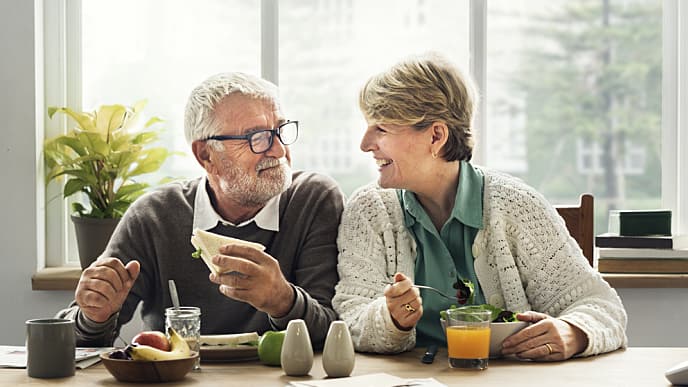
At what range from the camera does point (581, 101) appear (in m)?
3.55

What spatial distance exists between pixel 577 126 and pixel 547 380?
1.88 metres

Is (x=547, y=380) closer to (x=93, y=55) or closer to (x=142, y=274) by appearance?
(x=142, y=274)

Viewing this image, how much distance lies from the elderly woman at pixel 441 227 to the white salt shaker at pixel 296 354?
11.2 inches

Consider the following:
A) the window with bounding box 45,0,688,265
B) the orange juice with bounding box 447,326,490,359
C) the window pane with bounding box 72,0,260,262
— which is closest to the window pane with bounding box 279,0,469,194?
the window with bounding box 45,0,688,265

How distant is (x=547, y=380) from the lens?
1.85 m

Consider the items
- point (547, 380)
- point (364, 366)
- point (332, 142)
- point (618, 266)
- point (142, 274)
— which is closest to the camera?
point (547, 380)

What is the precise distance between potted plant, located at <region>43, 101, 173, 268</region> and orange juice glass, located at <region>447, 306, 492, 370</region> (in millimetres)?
1602

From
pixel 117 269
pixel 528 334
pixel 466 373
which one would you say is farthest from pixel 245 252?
pixel 528 334

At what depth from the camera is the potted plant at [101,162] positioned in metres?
3.20

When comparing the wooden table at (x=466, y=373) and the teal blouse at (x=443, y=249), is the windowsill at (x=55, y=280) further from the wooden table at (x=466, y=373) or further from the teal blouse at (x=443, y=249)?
the teal blouse at (x=443, y=249)

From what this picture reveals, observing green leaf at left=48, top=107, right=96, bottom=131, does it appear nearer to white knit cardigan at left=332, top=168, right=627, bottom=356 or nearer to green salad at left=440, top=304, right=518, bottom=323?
white knit cardigan at left=332, top=168, right=627, bottom=356

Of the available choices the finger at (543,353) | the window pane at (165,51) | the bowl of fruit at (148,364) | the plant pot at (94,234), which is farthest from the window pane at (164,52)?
the finger at (543,353)

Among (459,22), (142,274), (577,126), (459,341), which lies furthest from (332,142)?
(459,341)

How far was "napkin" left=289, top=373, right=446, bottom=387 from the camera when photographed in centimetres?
179
